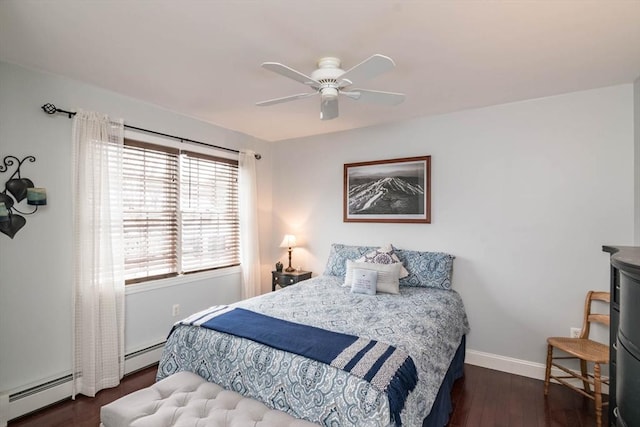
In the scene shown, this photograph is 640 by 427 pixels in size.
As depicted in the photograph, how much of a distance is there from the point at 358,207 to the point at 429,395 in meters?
2.38

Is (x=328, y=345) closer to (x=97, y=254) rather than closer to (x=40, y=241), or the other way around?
(x=97, y=254)

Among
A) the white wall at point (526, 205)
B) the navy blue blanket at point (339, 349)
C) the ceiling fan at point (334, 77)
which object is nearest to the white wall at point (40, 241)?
the navy blue blanket at point (339, 349)

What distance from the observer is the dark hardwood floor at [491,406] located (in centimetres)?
226

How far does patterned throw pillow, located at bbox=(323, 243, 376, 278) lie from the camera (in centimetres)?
371

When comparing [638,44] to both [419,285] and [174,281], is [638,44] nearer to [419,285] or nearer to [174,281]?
[419,285]

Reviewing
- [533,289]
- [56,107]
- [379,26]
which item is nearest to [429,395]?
[533,289]

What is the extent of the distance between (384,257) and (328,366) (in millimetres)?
1898

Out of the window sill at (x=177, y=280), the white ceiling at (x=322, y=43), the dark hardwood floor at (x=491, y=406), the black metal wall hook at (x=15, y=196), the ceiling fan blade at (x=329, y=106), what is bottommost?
the dark hardwood floor at (x=491, y=406)

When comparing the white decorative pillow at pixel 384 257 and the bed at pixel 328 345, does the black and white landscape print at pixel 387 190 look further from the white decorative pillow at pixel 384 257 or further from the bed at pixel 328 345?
the bed at pixel 328 345

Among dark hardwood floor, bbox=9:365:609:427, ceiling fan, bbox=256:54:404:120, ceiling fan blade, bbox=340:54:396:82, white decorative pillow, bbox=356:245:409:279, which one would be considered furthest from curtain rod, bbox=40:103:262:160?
dark hardwood floor, bbox=9:365:609:427

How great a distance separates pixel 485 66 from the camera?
7.59 feet

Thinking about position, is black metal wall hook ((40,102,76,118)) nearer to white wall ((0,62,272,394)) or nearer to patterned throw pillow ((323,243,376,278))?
white wall ((0,62,272,394))

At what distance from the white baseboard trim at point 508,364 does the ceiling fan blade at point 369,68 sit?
2.84 meters

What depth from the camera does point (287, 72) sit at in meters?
1.82
